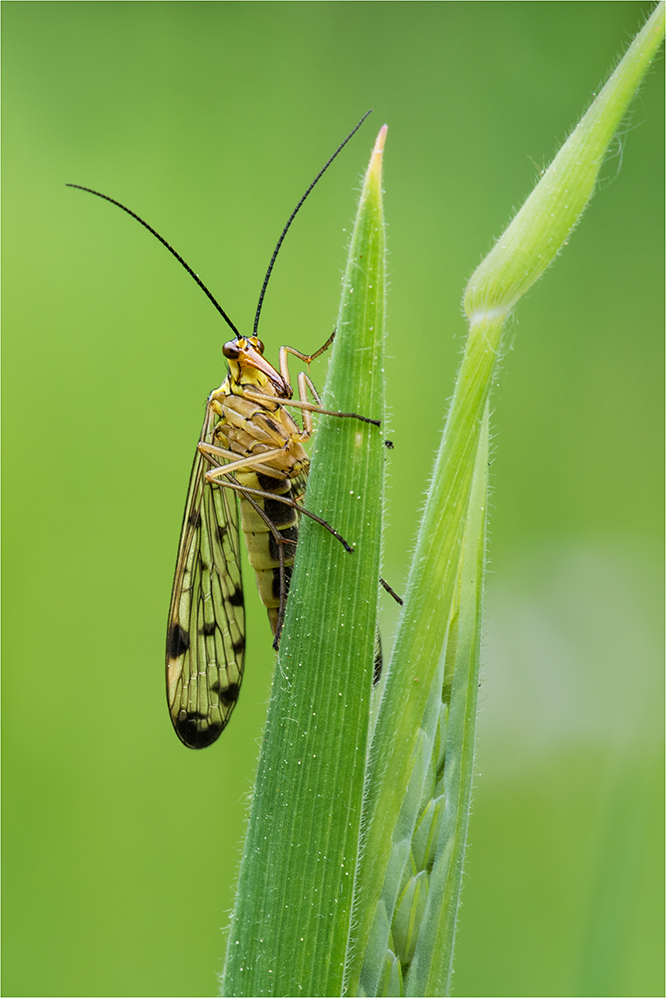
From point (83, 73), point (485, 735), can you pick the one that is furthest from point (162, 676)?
point (83, 73)

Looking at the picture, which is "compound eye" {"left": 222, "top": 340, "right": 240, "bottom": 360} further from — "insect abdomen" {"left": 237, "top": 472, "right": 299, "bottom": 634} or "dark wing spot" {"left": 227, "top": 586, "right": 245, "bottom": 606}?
"dark wing spot" {"left": 227, "top": 586, "right": 245, "bottom": 606}

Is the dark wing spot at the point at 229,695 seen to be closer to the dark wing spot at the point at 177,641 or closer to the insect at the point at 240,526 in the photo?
the insect at the point at 240,526

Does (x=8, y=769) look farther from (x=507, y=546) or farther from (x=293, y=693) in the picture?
(x=293, y=693)

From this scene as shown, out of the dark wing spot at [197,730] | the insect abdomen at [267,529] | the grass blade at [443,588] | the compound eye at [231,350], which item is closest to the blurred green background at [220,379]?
the compound eye at [231,350]

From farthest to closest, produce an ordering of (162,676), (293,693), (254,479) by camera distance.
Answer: (162,676) < (254,479) < (293,693)

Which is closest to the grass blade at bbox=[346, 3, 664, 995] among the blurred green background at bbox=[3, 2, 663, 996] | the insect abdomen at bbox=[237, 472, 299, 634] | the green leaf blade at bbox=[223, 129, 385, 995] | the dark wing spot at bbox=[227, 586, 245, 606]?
the green leaf blade at bbox=[223, 129, 385, 995]

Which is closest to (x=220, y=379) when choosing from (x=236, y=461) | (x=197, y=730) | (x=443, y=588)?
(x=236, y=461)
